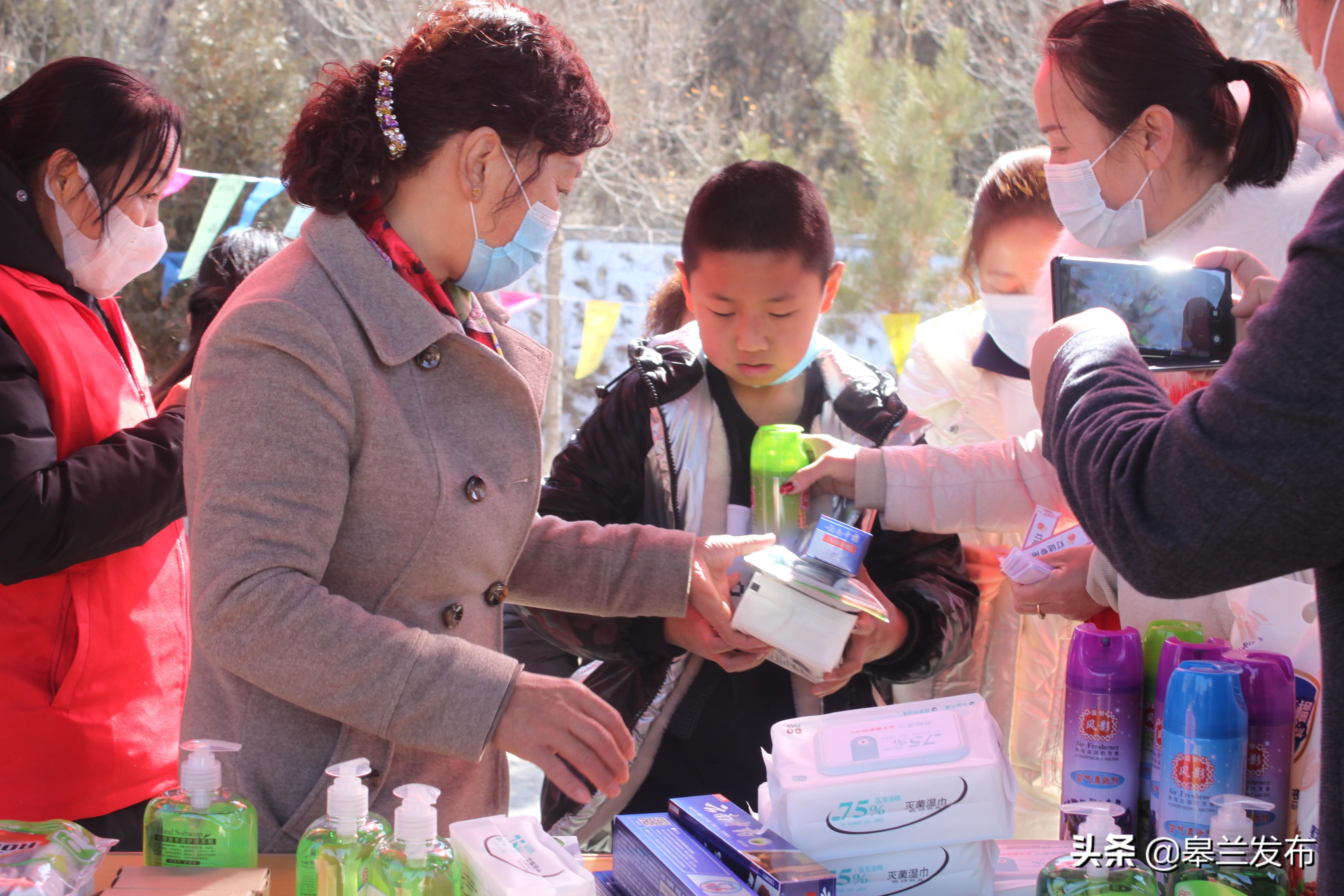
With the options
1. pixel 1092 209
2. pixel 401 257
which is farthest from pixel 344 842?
pixel 1092 209

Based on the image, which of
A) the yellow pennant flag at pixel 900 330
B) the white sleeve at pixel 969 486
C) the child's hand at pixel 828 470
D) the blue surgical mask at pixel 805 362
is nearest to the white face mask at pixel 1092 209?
the white sleeve at pixel 969 486

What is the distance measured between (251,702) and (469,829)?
1.39ft

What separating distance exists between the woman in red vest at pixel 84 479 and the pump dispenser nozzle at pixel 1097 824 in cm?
160

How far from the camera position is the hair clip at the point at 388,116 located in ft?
4.96

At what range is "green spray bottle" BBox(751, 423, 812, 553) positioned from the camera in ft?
6.58

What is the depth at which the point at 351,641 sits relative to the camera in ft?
4.30

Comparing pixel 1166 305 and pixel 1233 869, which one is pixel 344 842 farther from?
pixel 1166 305

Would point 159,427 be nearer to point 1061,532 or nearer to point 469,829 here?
point 469,829

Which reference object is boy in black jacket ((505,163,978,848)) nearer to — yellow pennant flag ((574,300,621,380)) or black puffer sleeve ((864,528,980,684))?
black puffer sleeve ((864,528,980,684))

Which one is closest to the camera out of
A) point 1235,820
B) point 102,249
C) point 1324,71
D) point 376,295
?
point 1324,71

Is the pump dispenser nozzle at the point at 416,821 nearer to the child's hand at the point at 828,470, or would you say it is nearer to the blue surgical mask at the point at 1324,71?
the child's hand at the point at 828,470

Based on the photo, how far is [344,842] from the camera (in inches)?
45.9

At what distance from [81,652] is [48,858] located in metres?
0.96

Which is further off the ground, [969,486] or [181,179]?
[181,179]
